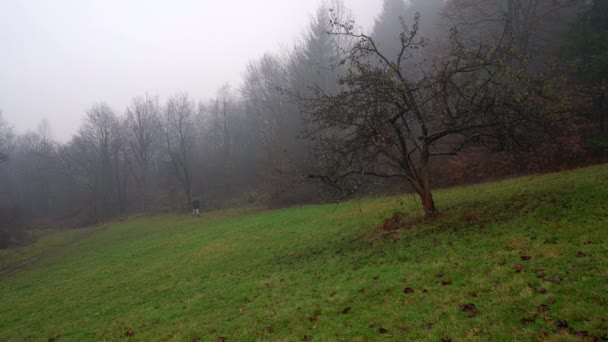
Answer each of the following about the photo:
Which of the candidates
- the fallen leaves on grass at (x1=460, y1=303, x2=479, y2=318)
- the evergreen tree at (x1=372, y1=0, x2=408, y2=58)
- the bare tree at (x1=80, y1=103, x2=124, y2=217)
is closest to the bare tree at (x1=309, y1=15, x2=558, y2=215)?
the fallen leaves on grass at (x1=460, y1=303, x2=479, y2=318)

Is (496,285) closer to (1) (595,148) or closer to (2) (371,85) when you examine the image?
(2) (371,85)

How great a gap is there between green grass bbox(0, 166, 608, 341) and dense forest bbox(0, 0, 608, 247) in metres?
1.88

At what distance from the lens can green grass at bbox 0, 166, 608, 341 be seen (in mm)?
5215

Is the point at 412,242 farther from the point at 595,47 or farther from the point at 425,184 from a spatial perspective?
the point at 595,47

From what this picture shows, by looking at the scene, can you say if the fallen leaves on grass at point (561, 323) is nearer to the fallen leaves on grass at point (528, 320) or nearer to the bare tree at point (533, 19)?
the fallen leaves on grass at point (528, 320)

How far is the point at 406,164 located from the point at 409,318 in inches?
256

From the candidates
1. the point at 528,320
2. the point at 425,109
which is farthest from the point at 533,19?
the point at 528,320

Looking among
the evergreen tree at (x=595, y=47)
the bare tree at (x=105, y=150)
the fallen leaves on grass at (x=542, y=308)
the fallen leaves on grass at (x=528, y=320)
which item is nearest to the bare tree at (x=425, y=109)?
the fallen leaves on grass at (x=542, y=308)

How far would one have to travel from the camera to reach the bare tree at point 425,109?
10250 mm

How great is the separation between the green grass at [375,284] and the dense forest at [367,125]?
188cm

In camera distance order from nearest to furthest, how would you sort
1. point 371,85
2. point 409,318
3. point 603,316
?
1. point 603,316
2. point 409,318
3. point 371,85

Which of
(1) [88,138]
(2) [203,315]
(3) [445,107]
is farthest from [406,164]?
(1) [88,138]

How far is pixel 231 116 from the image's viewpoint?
63375 mm

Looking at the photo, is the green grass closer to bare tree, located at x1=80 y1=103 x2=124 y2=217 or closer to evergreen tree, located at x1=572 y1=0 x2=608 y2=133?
evergreen tree, located at x1=572 y1=0 x2=608 y2=133
